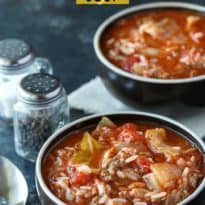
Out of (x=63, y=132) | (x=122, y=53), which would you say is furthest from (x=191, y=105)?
(x=63, y=132)

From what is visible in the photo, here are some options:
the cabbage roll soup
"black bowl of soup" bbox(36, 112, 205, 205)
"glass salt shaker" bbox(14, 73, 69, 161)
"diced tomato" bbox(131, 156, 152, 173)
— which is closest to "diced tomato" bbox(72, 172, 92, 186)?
"black bowl of soup" bbox(36, 112, 205, 205)

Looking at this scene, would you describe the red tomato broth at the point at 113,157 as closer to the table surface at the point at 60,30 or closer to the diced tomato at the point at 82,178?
the diced tomato at the point at 82,178

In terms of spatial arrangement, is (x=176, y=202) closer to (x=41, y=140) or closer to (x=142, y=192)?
(x=142, y=192)

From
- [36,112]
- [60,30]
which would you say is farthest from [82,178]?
[60,30]

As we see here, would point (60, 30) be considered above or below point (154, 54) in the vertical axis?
below

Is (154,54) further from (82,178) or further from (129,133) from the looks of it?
(82,178)

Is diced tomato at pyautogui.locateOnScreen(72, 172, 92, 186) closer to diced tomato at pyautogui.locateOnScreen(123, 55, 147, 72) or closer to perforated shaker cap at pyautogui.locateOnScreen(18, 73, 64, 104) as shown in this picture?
perforated shaker cap at pyautogui.locateOnScreen(18, 73, 64, 104)

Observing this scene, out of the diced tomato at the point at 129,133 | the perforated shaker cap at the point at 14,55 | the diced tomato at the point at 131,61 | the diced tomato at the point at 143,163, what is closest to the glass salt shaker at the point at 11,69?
the perforated shaker cap at the point at 14,55
